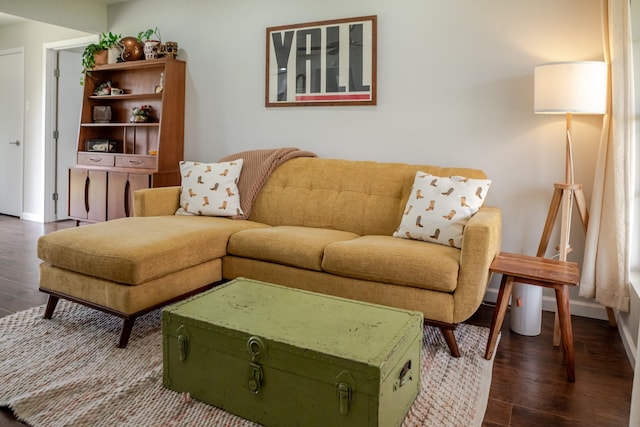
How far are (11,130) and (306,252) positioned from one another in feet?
16.8

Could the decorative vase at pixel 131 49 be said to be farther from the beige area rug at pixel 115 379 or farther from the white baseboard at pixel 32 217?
the beige area rug at pixel 115 379

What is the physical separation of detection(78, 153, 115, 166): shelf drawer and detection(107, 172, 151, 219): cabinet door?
0.21 meters

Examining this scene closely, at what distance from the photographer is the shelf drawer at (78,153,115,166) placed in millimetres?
4523

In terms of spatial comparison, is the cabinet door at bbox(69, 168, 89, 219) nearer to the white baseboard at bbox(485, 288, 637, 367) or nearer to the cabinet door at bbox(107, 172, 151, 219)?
the cabinet door at bbox(107, 172, 151, 219)

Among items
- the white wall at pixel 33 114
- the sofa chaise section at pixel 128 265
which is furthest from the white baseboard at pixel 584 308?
the white wall at pixel 33 114

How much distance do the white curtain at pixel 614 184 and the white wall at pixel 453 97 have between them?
229 millimetres

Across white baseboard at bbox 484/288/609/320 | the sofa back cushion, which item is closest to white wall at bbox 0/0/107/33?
the sofa back cushion

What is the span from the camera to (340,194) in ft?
10.6

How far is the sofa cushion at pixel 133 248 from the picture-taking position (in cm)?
229

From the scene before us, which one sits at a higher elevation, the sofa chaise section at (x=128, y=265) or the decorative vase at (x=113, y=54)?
the decorative vase at (x=113, y=54)

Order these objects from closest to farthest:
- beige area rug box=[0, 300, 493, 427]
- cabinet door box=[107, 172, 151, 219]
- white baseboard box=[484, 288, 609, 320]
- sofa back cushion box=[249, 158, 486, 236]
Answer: beige area rug box=[0, 300, 493, 427]
white baseboard box=[484, 288, 609, 320]
sofa back cushion box=[249, 158, 486, 236]
cabinet door box=[107, 172, 151, 219]

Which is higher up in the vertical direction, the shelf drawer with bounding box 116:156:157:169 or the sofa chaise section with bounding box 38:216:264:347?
the shelf drawer with bounding box 116:156:157:169

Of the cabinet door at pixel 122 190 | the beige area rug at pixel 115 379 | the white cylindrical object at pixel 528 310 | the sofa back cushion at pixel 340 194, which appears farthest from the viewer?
the cabinet door at pixel 122 190

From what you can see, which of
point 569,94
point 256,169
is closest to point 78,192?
point 256,169
